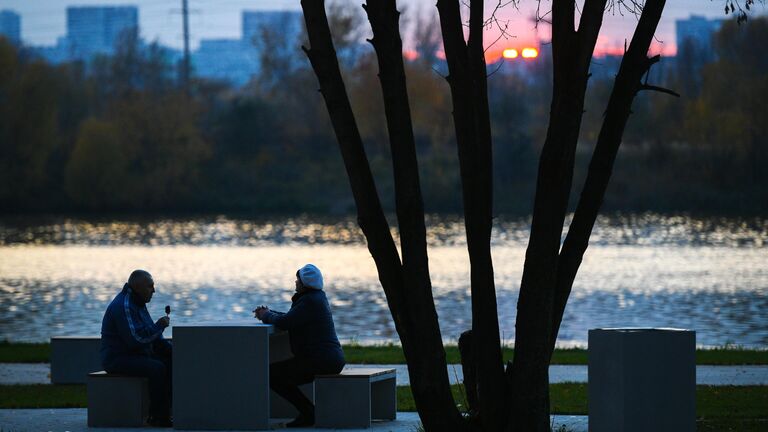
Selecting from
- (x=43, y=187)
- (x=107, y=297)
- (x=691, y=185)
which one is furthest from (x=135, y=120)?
(x=107, y=297)

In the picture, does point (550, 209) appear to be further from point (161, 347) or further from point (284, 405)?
point (161, 347)

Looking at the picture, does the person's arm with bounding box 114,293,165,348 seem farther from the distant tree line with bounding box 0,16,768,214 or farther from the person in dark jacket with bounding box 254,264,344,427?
the distant tree line with bounding box 0,16,768,214

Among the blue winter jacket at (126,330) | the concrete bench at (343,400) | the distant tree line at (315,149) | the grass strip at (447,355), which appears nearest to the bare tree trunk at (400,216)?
the concrete bench at (343,400)

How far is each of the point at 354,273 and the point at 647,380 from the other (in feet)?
105

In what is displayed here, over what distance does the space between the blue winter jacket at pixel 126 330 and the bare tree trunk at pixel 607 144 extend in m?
3.53

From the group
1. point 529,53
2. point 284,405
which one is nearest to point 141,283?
point 284,405

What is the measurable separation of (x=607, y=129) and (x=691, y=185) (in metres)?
69.2

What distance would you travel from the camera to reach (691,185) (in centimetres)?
7675

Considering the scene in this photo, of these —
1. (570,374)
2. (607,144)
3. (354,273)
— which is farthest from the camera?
(354,273)

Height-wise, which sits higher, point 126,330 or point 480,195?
point 480,195

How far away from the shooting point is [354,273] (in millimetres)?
41344

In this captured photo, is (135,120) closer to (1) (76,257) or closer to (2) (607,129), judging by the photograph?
(1) (76,257)

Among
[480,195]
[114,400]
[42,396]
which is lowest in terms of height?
[42,396]

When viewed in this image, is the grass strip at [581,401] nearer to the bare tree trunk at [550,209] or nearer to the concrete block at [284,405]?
the concrete block at [284,405]
